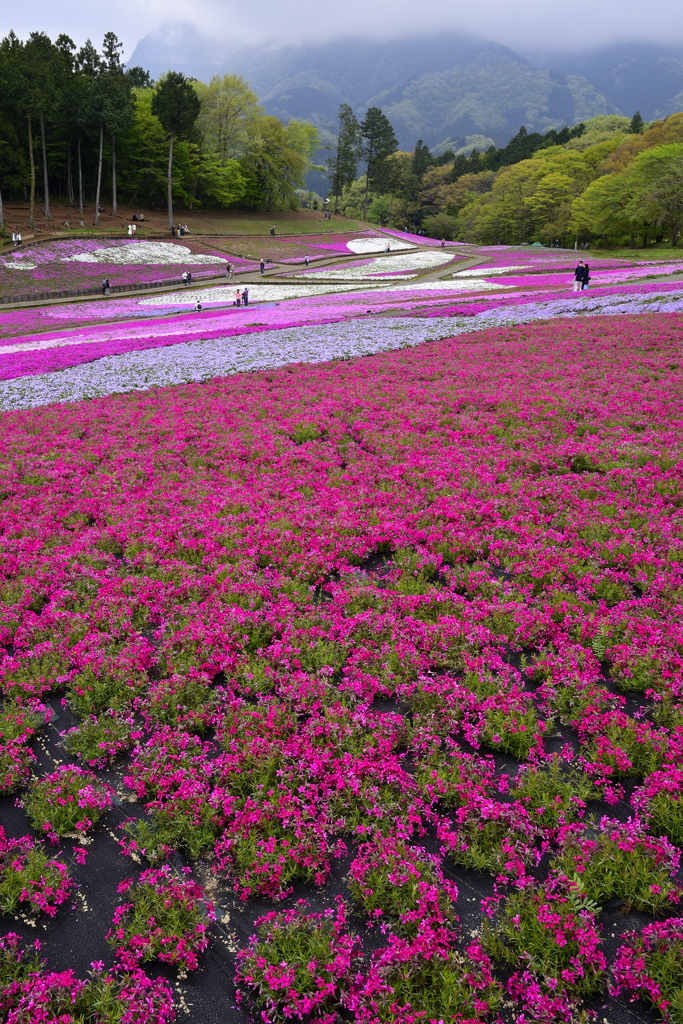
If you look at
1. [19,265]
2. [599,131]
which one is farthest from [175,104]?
[599,131]

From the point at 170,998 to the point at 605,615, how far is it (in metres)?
6.12

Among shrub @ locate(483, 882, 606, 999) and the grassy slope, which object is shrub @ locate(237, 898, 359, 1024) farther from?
the grassy slope

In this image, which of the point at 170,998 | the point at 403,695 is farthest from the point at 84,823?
the point at 403,695

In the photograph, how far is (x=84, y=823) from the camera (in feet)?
16.1

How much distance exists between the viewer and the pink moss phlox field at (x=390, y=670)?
163 inches

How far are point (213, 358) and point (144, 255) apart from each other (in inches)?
1869

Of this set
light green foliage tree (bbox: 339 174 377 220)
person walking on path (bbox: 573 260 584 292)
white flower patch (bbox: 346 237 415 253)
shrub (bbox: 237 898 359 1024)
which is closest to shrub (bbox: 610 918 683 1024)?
shrub (bbox: 237 898 359 1024)

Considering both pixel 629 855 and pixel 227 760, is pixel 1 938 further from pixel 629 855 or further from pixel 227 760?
pixel 629 855

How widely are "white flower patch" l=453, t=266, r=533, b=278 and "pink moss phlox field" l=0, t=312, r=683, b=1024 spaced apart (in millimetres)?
46743

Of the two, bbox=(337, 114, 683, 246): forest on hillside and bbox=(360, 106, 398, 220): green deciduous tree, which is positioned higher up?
bbox=(360, 106, 398, 220): green deciduous tree

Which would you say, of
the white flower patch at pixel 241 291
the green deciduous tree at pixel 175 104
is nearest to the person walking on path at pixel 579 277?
the white flower patch at pixel 241 291

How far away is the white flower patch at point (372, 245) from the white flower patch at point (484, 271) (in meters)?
24.8

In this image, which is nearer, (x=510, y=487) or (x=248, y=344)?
(x=510, y=487)

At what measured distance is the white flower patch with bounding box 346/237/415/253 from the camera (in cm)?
8182
